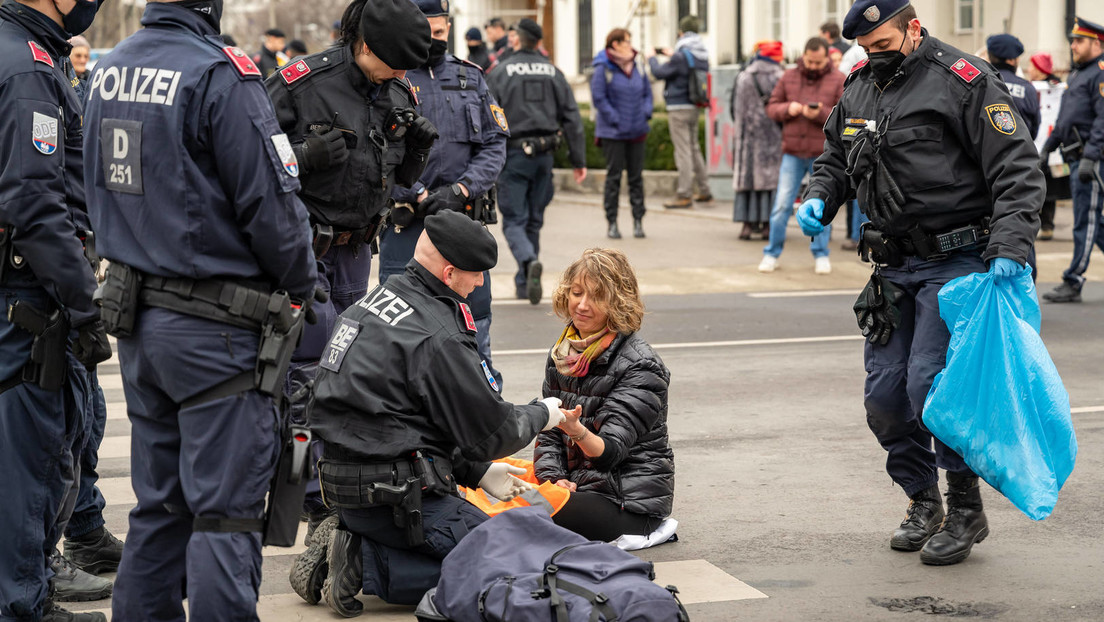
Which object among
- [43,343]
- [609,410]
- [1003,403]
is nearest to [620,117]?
[609,410]

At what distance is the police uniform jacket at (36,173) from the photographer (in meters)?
3.98

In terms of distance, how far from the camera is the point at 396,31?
504 cm

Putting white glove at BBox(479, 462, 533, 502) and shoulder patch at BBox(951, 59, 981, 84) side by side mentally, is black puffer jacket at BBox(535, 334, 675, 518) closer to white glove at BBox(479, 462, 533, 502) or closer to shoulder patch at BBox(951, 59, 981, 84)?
white glove at BBox(479, 462, 533, 502)

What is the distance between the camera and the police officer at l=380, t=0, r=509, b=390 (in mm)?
6703

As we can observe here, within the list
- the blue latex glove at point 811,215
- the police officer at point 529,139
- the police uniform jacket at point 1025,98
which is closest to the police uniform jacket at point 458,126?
the blue latex glove at point 811,215

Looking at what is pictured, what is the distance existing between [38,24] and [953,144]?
3204 millimetres

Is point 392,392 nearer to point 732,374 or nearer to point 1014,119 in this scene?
point 1014,119

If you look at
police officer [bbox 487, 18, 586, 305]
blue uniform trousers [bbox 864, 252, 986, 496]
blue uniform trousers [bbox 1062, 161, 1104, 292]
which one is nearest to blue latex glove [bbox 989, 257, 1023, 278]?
blue uniform trousers [bbox 864, 252, 986, 496]

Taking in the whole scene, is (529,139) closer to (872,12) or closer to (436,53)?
(436,53)

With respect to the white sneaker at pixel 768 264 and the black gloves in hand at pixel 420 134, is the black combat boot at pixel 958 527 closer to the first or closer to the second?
the black gloves in hand at pixel 420 134

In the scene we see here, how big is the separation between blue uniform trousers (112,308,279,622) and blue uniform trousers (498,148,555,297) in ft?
23.3

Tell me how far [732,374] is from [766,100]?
590cm

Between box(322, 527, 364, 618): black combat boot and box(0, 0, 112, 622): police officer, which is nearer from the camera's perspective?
box(0, 0, 112, 622): police officer

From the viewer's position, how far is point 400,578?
14.8 feet
